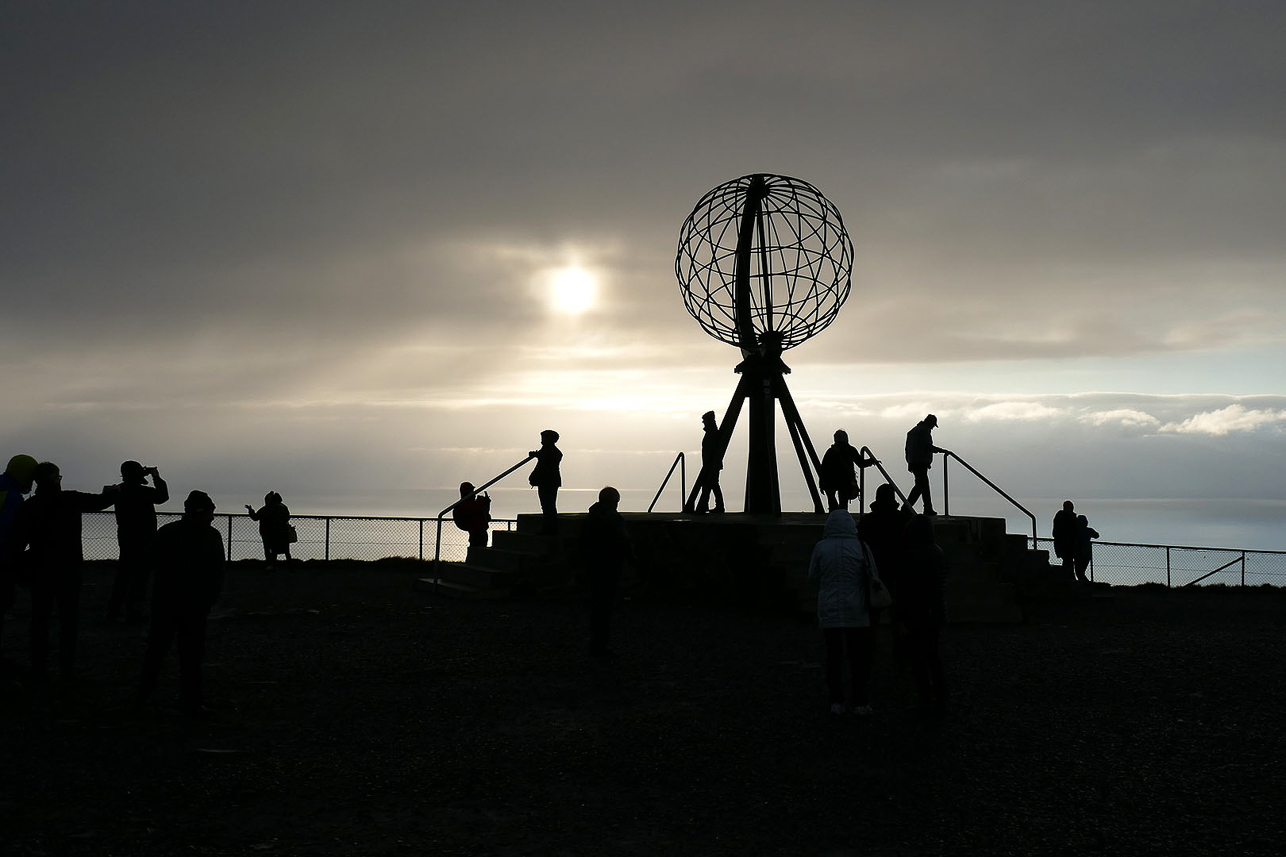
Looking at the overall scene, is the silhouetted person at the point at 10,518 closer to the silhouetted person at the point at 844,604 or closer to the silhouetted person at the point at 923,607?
the silhouetted person at the point at 844,604

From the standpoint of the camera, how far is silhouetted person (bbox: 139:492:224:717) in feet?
26.1

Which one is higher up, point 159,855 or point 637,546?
point 637,546

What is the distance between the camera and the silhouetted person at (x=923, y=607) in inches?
328

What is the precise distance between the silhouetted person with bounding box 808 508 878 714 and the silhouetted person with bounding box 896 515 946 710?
13.3 inches

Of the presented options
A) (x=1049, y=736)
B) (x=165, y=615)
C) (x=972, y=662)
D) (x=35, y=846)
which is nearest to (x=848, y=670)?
(x=972, y=662)

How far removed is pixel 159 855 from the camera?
499 centimetres

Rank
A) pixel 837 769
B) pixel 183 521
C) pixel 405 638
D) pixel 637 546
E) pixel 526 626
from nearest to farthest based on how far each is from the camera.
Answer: pixel 837 769 → pixel 183 521 → pixel 405 638 → pixel 526 626 → pixel 637 546

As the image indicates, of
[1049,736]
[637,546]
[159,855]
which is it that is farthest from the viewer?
[637,546]

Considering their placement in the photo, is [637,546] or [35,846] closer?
[35,846]

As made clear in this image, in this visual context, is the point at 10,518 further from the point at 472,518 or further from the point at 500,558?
the point at 472,518

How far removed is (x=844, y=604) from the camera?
825cm

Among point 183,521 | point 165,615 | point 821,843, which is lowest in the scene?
point 821,843

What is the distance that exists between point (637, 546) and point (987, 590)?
5.39 meters

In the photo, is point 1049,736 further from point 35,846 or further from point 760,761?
point 35,846
